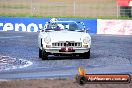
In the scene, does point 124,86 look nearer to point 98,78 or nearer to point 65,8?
point 98,78

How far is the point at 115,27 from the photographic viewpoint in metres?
38.6

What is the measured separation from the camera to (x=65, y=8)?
4684 cm

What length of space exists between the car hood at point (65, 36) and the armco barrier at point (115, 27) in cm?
1951

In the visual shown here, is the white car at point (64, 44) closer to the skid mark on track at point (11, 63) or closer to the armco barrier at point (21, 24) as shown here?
the skid mark on track at point (11, 63)

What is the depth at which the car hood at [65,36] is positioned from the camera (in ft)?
59.5

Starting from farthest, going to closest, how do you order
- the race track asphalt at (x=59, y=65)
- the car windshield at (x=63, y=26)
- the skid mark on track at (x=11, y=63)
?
the car windshield at (x=63, y=26) → the skid mark on track at (x=11, y=63) → the race track asphalt at (x=59, y=65)

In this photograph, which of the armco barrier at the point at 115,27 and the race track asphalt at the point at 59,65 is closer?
the race track asphalt at the point at 59,65

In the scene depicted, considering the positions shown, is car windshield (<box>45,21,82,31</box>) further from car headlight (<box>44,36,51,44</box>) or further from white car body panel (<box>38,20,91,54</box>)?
car headlight (<box>44,36,51,44</box>)

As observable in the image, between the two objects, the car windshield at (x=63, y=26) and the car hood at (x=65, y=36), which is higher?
the car windshield at (x=63, y=26)

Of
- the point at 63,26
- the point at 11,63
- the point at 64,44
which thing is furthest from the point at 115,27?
the point at 11,63

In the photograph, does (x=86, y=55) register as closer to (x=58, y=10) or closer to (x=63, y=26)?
(x=63, y=26)

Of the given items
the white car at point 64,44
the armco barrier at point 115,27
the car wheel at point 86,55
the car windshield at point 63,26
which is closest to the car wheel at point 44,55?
the white car at point 64,44

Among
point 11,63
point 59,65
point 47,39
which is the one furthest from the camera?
point 47,39

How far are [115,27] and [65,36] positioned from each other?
20619 millimetres
